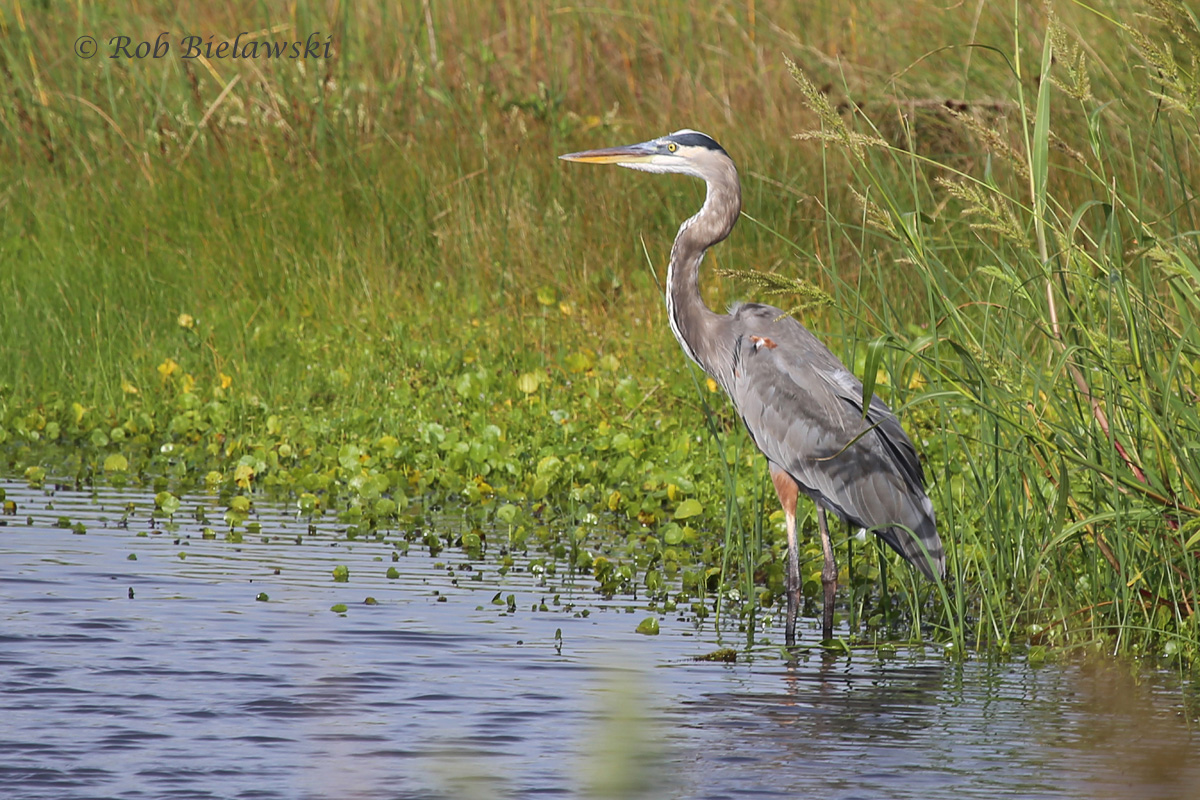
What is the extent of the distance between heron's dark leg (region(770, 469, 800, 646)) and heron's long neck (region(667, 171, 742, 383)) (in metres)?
0.47

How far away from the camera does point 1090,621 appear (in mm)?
5082

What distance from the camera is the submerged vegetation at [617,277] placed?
4.82 meters

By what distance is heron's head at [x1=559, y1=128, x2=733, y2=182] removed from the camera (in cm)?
636

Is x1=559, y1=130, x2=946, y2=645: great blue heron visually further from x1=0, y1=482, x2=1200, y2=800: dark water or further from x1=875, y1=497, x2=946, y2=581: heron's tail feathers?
x1=0, y1=482, x2=1200, y2=800: dark water

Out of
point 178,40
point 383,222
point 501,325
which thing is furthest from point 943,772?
→ point 178,40

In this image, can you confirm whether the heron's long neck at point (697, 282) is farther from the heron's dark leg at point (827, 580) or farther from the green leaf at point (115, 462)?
the green leaf at point (115, 462)

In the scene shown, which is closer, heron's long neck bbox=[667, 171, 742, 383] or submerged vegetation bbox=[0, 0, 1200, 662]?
submerged vegetation bbox=[0, 0, 1200, 662]

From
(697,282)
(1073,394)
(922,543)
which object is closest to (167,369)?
(697,282)

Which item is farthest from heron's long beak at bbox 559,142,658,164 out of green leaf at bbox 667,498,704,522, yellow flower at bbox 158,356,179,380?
yellow flower at bbox 158,356,179,380

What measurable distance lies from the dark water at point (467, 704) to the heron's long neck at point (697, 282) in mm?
922

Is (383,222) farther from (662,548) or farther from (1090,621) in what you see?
(1090,621)

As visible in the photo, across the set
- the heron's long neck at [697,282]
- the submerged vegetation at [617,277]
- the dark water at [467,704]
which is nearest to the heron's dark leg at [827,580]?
the submerged vegetation at [617,277]

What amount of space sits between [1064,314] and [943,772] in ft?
7.76

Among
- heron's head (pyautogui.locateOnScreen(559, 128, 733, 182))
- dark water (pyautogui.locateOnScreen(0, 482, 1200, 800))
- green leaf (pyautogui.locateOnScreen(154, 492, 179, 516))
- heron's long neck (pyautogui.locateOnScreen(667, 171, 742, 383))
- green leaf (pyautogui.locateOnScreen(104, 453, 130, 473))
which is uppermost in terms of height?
heron's head (pyautogui.locateOnScreen(559, 128, 733, 182))
